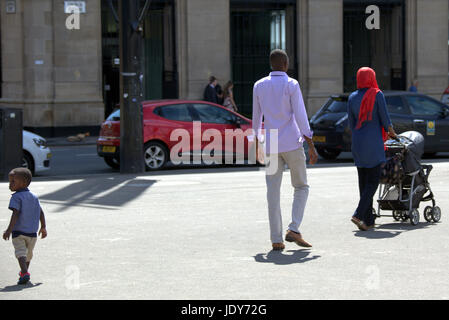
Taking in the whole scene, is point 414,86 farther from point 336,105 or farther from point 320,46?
point 336,105

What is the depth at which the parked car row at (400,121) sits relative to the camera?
59.5ft

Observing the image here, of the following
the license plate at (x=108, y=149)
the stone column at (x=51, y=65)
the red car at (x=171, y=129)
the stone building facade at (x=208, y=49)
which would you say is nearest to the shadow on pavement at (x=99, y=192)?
the license plate at (x=108, y=149)

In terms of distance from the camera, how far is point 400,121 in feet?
60.0

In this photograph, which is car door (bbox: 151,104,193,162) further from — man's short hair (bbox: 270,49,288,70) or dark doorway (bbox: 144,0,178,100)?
dark doorway (bbox: 144,0,178,100)

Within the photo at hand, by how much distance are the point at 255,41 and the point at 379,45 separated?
4849 millimetres

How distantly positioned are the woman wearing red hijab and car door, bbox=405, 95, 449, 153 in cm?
923

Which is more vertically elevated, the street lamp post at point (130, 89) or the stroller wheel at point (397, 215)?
the street lamp post at point (130, 89)

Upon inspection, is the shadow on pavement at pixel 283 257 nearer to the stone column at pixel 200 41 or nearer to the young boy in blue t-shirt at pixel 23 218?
the young boy in blue t-shirt at pixel 23 218

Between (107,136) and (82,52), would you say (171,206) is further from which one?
(82,52)

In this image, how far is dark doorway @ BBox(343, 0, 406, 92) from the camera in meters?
30.9

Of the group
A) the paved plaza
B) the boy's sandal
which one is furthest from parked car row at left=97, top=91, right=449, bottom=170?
the boy's sandal

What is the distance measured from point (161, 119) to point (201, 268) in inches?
400

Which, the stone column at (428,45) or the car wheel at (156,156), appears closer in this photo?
the car wheel at (156,156)

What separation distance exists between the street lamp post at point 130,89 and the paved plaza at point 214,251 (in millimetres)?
2898
